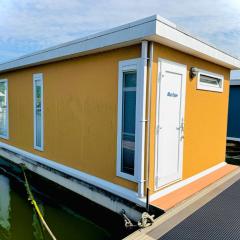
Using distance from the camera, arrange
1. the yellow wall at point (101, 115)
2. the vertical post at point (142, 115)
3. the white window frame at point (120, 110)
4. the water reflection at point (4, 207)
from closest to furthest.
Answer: the vertical post at point (142, 115) < the white window frame at point (120, 110) < the yellow wall at point (101, 115) < the water reflection at point (4, 207)

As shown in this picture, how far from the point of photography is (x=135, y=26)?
3.13 m

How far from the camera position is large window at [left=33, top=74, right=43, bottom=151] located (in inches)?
219

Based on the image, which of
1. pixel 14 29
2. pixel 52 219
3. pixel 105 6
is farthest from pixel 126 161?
pixel 14 29

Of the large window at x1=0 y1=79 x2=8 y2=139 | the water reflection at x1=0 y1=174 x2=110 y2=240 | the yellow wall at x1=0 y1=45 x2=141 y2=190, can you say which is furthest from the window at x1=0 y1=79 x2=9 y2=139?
the water reflection at x1=0 y1=174 x2=110 y2=240

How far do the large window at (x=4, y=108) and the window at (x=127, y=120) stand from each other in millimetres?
4895

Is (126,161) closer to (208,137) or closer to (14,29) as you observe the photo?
(208,137)

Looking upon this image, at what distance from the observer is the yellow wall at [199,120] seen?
3.53 meters

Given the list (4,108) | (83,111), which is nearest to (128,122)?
(83,111)

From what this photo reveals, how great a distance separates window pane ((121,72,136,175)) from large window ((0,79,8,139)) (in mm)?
4941

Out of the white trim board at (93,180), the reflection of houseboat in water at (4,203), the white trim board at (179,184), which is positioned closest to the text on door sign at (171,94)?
the white trim board at (179,184)

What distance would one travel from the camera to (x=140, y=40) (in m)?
3.23

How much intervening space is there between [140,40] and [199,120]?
204cm

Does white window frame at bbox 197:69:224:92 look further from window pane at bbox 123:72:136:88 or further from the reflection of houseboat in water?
the reflection of houseboat in water

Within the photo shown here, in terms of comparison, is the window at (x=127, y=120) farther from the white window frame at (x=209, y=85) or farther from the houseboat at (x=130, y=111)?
the white window frame at (x=209, y=85)
